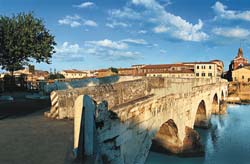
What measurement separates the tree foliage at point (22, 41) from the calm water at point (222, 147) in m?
10.9

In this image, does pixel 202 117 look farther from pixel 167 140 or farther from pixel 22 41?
pixel 22 41

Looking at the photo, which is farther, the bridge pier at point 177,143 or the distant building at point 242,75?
the distant building at point 242,75

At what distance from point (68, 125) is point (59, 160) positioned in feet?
7.27

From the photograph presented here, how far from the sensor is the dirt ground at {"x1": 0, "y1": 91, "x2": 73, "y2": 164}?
11.9ft

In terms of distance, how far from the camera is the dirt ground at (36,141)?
3.62m

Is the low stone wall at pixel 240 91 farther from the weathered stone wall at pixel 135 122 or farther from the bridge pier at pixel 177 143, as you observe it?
the weathered stone wall at pixel 135 122

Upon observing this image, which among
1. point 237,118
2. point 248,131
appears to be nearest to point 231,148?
point 248,131

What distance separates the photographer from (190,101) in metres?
14.7

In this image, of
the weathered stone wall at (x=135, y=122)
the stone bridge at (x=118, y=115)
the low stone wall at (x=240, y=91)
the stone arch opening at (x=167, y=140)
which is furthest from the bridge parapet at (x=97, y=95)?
the low stone wall at (x=240, y=91)

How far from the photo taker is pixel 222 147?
→ 50.3ft

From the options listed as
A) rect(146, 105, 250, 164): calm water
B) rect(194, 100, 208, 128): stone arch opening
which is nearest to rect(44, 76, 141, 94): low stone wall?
rect(146, 105, 250, 164): calm water

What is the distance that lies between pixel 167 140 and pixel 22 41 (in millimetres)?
11800

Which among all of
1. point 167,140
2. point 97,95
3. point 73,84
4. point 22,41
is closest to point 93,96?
point 97,95

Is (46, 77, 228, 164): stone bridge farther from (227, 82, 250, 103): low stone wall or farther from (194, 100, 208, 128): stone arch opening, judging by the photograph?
(227, 82, 250, 103): low stone wall
